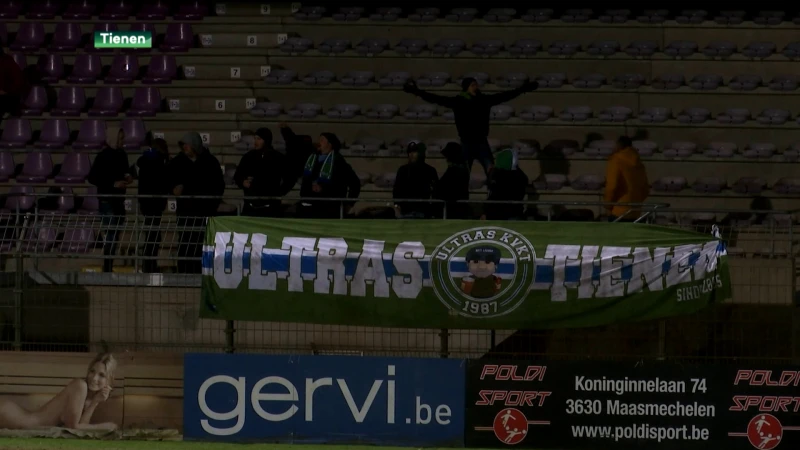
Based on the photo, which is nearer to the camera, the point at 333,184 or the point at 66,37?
the point at 333,184

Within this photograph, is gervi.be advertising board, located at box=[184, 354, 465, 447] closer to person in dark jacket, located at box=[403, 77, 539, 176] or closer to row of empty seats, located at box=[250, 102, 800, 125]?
person in dark jacket, located at box=[403, 77, 539, 176]

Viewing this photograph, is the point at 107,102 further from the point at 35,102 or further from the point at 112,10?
the point at 112,10

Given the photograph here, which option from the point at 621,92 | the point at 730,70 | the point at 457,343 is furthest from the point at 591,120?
the point at 457,343

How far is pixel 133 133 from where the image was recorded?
19047 millimetres

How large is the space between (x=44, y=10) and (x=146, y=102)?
3272mm

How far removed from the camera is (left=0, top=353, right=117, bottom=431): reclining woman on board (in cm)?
1171

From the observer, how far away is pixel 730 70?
779 inches

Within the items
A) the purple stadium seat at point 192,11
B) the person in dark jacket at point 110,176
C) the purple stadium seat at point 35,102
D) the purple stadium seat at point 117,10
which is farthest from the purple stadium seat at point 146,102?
the person in dark jacket at point 110,176

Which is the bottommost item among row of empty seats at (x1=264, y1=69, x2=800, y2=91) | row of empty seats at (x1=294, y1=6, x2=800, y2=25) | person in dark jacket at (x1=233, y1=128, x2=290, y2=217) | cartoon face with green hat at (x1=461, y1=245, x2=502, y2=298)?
cartoon face with green hat at (x1=461, y1=245, x2=502, y2=298)

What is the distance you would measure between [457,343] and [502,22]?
9794mm

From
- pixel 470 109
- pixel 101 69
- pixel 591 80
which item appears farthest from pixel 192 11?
pixel 470 109

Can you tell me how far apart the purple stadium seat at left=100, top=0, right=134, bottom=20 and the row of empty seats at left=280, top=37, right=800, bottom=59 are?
10.3ft

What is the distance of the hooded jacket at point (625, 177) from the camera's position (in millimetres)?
15234

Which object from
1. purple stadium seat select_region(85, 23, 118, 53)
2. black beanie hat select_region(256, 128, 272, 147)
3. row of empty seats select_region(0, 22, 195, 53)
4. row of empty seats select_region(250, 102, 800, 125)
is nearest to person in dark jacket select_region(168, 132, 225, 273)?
black beanie hat select_region(256, 128, 272, 147)
